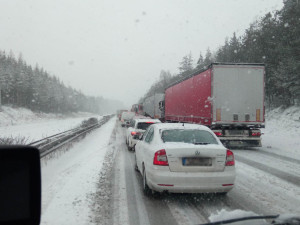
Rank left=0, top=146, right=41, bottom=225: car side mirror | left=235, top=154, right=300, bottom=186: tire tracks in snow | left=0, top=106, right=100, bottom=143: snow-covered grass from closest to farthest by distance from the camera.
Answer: left=0, top=146, right=41, bottom=225: car side mirror → left=235, top=154, right=300, bottom=186: tire tracks in snow → left=0, top=106, right=100, bottom=143: snow-covered grass

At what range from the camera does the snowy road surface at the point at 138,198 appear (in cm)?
504

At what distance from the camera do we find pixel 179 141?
635 cm

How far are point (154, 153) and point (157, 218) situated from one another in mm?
1357

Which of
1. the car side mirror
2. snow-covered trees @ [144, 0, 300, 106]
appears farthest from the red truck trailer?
the car side mirror

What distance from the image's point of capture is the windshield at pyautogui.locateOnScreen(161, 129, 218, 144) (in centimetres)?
642

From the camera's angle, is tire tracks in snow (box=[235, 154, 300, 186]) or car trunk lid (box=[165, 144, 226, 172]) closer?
car trunk lid (box=[165, 144, 226, 172])

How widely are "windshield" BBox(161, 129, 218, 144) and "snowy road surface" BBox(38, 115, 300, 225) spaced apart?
3.95 ft

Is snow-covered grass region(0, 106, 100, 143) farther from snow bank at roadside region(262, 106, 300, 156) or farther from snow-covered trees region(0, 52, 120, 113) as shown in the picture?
snow-covered trees region(0, 52, 120, 113)

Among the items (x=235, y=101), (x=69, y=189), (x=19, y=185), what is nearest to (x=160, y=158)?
(x=69, y=189)

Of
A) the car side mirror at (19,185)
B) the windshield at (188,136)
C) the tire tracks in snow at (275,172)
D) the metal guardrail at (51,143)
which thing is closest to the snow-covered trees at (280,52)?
the tire tracks in snow at (275,172)

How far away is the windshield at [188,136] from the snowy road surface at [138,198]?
1.20m

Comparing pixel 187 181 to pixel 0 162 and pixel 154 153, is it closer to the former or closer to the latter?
pixel 154 153

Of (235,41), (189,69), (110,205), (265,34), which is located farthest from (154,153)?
(189,69)

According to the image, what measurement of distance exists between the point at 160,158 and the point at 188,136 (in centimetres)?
101
